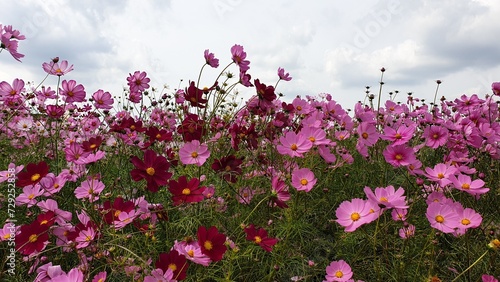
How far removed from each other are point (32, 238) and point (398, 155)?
1.34 m

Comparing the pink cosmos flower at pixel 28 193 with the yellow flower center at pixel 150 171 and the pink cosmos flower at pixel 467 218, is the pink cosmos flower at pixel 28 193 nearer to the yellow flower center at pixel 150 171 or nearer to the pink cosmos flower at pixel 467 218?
the yellow flower center at pixel 150 171

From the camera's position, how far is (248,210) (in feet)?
6.31

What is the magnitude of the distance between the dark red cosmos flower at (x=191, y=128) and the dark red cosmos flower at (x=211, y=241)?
2.12ft

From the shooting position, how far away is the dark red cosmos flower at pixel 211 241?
3.84 feet

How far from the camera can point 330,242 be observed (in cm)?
191

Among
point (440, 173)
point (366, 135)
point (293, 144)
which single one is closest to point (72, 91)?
point (293, 144)

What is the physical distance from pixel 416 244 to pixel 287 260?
2.05ft

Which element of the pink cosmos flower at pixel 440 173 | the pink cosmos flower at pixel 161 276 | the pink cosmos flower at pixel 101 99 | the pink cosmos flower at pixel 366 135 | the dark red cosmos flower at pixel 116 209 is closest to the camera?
the pink cosmos flower at pixel 161 276

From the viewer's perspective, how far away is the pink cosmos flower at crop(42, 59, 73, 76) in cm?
217

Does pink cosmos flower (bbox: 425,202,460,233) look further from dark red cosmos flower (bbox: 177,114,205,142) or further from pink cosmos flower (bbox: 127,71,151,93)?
pink cosmos flower (bbox: 127,71,151,93)

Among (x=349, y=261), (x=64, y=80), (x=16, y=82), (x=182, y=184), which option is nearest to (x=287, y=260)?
(x=349, y=261)

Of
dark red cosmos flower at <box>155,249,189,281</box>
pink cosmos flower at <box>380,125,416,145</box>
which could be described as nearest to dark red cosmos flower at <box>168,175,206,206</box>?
dark red cosmos flower at <box>155,249,189,281</box>

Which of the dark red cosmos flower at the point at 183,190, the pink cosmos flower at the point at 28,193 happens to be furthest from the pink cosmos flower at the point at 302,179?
the pink cosmos flower at the point at 28,193

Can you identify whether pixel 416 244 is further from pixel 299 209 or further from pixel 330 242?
pixel 299 209
